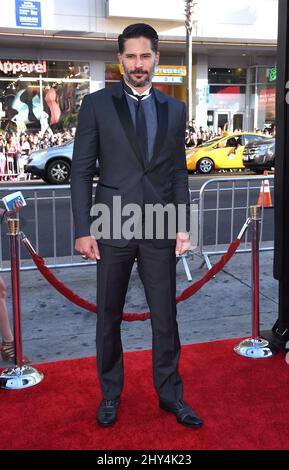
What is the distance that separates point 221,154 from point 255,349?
52.4 ft

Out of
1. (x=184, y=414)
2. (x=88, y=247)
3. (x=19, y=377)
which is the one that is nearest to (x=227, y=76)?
(x=19, y=377)

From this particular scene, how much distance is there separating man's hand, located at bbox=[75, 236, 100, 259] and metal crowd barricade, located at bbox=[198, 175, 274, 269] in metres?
3.61

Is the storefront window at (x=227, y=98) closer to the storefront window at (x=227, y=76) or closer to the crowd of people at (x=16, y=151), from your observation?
the storefront window at (x=227, y=76)

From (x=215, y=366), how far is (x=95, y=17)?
23.2 m

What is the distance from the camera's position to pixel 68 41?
24.5 m

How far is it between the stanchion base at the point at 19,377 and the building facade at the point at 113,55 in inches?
855

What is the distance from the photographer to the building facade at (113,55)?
77.8ft

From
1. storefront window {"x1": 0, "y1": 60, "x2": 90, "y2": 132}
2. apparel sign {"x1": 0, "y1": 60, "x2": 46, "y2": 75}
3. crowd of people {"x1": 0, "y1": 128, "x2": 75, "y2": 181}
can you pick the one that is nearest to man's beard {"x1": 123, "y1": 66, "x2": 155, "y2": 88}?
crowd of people {"x1": 0, "y1": 128, "x2": 75, "y2": 181}

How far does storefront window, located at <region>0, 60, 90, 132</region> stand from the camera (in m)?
25.0

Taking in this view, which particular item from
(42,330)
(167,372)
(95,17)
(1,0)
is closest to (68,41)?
(95,17)

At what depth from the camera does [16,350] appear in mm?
3686

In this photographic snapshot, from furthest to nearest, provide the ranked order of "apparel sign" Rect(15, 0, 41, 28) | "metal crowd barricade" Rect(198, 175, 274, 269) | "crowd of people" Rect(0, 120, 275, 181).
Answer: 1. "apparel sign" Rect(15, 0, 41, 28)
2. "crowd of people" Rect(0, 120, 275, 181)
3. "metal crowd barricade" Rect(198, 175, 274, 269)

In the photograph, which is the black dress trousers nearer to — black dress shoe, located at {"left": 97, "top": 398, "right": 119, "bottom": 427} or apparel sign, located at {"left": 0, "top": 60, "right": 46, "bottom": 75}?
black dress shoe, located at {"left": 97, "top": 398, "right": 119, "bottom": 427}

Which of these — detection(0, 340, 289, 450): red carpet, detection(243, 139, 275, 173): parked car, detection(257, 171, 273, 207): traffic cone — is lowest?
detection(0, 340, 289, 450): red carpet
